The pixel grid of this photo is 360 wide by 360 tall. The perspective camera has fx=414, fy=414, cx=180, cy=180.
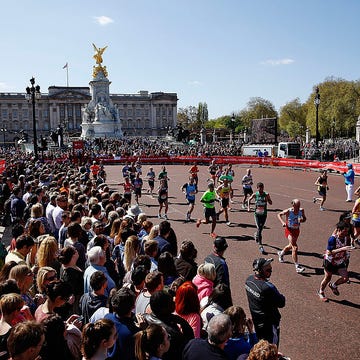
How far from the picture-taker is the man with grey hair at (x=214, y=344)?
4.01 metres

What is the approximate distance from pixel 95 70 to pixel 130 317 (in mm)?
86890

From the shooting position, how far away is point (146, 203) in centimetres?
2181

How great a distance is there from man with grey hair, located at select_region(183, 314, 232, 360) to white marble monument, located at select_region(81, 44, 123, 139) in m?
77.4

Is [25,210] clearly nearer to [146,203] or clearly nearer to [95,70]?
[146,203]

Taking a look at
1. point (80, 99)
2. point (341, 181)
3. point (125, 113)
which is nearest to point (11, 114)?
point (80, 99)

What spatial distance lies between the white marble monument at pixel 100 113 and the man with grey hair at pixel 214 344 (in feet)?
254

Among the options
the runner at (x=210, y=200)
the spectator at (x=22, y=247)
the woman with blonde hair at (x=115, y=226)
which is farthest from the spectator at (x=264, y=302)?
the runner at (x=210, y=200)

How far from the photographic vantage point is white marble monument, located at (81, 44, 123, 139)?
8094cm

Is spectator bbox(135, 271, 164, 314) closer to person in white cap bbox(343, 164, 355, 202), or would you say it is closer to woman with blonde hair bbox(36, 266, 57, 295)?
woman with blonde hair bbox(36, 266, 57, 295)

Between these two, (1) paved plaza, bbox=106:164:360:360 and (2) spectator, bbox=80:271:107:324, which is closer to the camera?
(2) spectator, bbox=80:271:107:324

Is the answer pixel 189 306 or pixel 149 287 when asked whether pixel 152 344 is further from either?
pixel 149 287

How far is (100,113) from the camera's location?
8169cm

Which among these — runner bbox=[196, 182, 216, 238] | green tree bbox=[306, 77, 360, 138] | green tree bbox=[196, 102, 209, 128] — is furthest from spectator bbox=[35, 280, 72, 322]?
green tree bbox=[196, 102, 209, 128]

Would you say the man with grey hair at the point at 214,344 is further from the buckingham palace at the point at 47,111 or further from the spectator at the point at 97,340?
the buckingham palace at the point at 47,111
